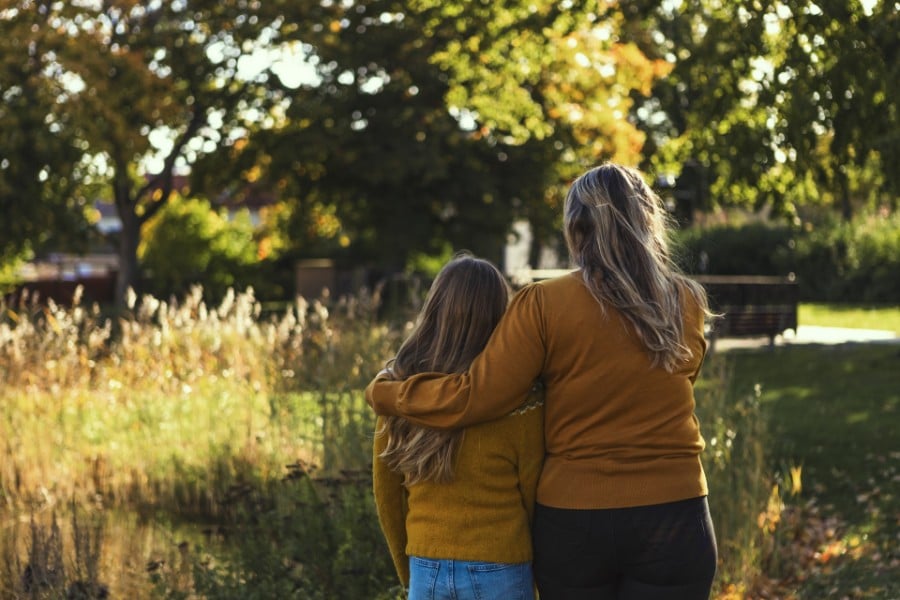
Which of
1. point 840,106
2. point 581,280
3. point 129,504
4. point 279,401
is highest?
point 840,106

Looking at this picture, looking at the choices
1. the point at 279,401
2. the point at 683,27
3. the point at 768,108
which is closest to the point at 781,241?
the point at 683,27

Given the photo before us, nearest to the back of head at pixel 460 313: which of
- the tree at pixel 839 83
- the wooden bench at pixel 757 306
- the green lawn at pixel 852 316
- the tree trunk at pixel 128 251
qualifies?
the tree at pixel 839 83

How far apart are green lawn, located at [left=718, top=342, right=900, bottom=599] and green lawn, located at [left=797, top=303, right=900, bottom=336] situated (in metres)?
5.88

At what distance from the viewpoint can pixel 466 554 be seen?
310 cm

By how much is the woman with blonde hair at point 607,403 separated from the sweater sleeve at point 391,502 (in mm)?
243

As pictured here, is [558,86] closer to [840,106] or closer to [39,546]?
[840,106]

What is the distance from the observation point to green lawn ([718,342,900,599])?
666 centimetres

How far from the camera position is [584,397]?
120 inches

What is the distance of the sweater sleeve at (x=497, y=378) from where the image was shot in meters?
3.01

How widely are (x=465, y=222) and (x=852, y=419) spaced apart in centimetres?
1324

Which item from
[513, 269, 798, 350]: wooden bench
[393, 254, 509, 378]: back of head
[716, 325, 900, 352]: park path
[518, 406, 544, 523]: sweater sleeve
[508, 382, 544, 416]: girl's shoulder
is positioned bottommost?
[716, 325, 900, 352]: park path

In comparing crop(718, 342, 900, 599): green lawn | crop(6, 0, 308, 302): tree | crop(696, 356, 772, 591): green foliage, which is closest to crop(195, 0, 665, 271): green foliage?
crop(6, 0, 308, 302): tree

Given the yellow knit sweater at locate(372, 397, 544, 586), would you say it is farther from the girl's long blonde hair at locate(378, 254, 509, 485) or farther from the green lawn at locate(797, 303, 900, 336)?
the green lawn at locate(797, 303, 900, 336)

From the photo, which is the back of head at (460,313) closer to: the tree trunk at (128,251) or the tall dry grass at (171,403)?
the tall dry grass at (171,403)
